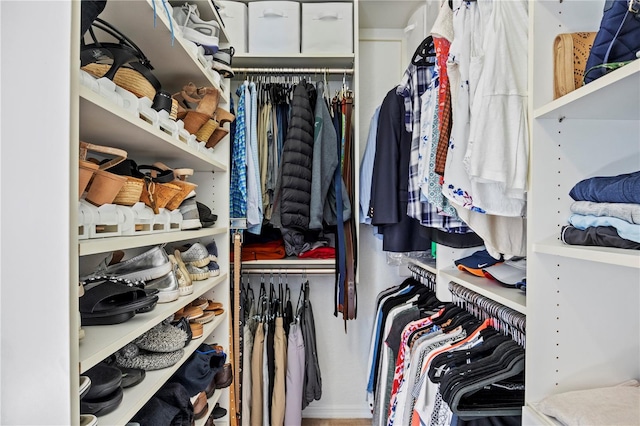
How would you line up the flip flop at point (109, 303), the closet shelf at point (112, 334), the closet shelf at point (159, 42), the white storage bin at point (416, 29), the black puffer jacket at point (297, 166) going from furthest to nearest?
the white storage bin at point (416, 29), the black puffer jacket at point (297, 166), the closet shelf at point (159, 42), the flip flop at point (109, 303), the closet shelf at point (112, 334)

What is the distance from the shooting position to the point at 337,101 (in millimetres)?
1906

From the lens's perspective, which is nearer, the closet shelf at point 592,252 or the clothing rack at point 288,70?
the closet shelf at point 592,252

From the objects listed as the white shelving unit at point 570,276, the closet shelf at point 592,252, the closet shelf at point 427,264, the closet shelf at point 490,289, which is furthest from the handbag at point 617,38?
the closet shelf at point 427,264

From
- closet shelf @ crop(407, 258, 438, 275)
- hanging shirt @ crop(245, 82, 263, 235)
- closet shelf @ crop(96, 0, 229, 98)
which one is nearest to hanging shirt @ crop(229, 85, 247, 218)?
hanging shirt @ crop(245, 82, 263, 235)

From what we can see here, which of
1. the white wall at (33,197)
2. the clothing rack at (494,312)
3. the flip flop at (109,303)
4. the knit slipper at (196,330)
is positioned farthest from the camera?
the knit slipper at (196,330)

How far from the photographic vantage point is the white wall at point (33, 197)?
0.54 metres

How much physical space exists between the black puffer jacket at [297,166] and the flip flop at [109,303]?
2.99ft

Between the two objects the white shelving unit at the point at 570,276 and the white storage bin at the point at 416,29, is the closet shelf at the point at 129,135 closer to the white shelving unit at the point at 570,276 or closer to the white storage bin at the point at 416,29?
the white shelving unit at the point at 570,276

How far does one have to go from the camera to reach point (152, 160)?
1.37 meters

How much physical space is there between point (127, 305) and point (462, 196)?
2.68 ft

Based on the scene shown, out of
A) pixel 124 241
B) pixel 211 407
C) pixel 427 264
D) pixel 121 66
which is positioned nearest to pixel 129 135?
pixel 121 66

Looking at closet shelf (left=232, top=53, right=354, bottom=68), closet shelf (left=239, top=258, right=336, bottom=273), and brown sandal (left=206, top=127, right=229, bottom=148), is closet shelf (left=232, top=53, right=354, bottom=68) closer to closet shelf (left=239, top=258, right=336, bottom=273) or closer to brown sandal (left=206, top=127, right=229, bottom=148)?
brown sandal (left=206, top=127, right=229, bottom=148)

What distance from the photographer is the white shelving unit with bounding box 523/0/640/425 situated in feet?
2.76

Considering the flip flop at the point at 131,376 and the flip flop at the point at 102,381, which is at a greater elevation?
the flip flop at the point at 102,381
